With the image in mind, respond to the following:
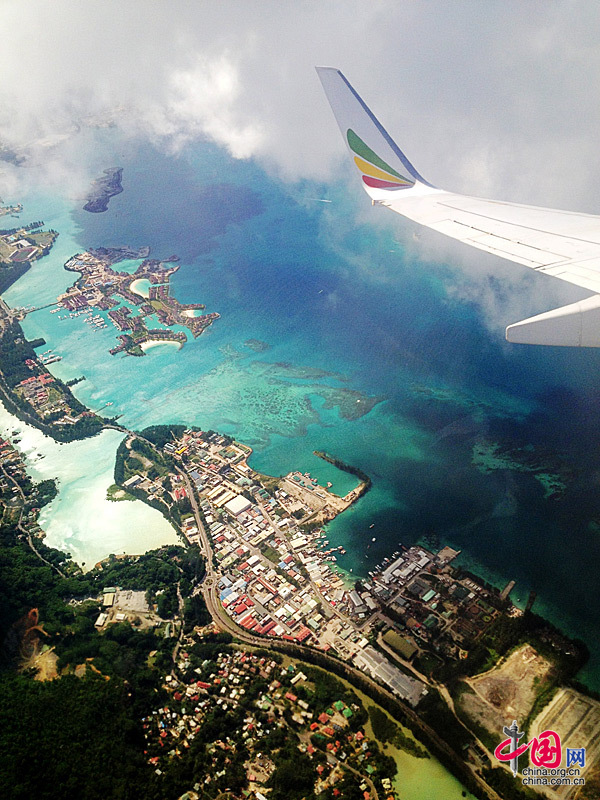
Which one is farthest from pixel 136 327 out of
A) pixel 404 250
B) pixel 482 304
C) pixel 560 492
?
pixel 560 492

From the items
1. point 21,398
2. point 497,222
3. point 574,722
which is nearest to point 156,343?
point 21,398

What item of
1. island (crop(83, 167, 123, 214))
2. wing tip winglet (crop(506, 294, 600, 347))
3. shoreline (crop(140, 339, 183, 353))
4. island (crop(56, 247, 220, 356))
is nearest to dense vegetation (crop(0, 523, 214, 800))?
wing tip winglet (crop(506, 294, 600, 347))

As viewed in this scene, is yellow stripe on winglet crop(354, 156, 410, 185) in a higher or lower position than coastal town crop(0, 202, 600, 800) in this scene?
higher

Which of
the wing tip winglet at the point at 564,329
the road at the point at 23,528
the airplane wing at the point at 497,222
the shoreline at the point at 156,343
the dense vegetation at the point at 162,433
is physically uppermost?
the airplane wing at the point at 497,222

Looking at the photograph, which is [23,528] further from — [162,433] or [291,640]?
[291,640]

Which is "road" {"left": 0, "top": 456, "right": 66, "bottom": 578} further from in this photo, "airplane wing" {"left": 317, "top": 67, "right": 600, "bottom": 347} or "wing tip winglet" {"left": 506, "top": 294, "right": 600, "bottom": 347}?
"wing tip winglet" {"left": 506, "top": 294, "right": 600, "bottom": 347}

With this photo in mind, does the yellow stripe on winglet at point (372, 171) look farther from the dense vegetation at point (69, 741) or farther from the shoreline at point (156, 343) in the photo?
the shoreline at point (156, 343)

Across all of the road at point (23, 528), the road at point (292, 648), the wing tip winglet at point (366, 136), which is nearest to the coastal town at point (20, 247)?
the road at point (23, 528)
